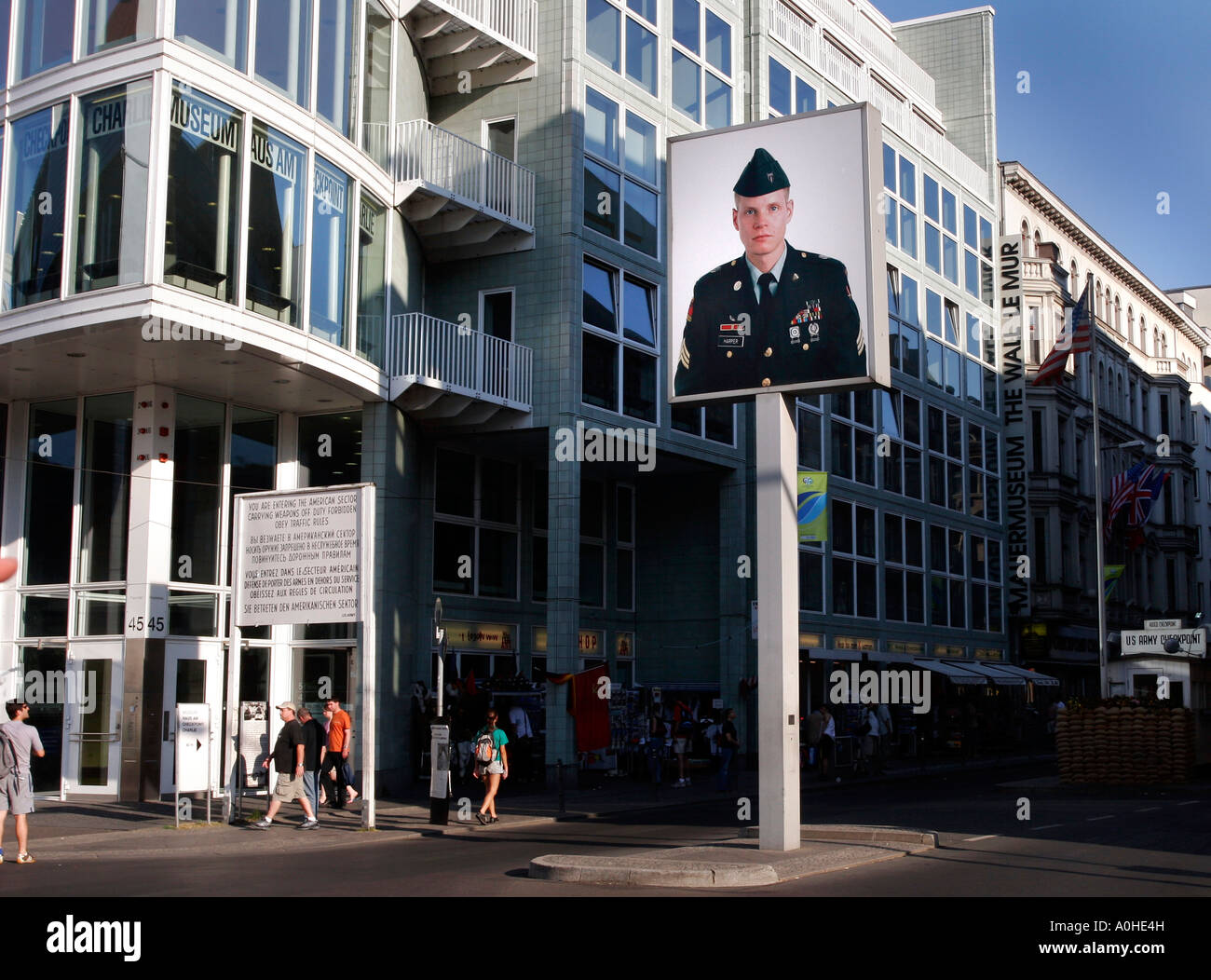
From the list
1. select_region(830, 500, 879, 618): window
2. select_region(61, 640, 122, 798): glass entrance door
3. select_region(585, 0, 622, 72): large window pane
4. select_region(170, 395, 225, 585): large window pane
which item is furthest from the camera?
select_region(830, 500, 879, 618): window

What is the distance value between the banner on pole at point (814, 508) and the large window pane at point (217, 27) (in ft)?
54.6

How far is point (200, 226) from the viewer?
20844 mm

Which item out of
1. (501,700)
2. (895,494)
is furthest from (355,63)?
(895,494)

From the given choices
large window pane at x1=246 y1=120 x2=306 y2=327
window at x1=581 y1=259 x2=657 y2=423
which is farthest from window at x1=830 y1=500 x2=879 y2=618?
large window pane at x1=246 y1=120 x2=306 y2=327

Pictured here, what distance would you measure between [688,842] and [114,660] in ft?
37.6

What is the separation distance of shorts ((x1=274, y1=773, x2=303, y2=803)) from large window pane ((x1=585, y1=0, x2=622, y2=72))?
57.4 ft

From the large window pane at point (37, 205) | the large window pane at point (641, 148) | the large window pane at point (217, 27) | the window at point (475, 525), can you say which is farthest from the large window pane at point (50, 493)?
the large window pane at point (641, 148)

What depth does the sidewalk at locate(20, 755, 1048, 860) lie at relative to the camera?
17188mm

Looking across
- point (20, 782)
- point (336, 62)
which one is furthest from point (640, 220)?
point (20, 782)

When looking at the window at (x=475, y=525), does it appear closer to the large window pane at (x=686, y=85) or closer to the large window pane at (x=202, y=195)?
the large window pane at (x=202, y=195)

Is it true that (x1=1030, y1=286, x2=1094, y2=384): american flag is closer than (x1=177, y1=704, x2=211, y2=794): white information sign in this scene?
No

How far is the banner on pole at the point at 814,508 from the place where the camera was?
32.0 meters

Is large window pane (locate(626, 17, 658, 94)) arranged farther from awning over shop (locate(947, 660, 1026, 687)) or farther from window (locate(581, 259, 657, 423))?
awning over shop (locate(947, 660, 1026, 687))
